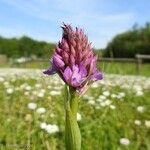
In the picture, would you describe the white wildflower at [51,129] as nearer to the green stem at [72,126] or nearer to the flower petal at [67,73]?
the green stem at [72,126]

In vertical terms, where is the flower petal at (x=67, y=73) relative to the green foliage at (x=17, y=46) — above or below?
above

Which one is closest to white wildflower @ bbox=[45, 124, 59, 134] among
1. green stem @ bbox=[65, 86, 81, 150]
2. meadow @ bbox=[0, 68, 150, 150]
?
meadow @ bbox=[0, 68, 150, 150]

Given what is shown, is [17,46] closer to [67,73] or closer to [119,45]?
[119,45]

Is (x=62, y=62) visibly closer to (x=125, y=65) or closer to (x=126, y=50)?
(x=125, y=65)

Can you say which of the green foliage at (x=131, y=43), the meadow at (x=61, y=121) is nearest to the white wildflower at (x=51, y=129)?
the meadow at (x=61, y=121)

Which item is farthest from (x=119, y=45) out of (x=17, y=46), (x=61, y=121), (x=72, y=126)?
(x=72, y=126)

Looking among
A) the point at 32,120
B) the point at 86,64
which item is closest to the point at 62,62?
the point at 86,64

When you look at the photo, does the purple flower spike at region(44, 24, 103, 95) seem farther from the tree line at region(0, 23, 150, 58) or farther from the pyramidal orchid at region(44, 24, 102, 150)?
the tree line at region(0, 23, 150, 58)
